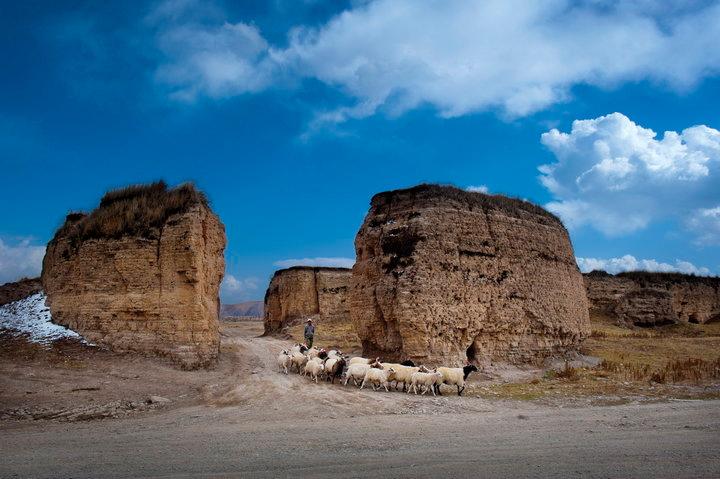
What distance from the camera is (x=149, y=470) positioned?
550cm

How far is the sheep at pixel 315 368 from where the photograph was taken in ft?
42.4

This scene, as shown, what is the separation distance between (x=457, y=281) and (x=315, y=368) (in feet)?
15.2

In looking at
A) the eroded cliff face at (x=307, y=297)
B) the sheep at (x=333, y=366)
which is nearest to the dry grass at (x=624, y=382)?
the sheep at (x=333, y=366)

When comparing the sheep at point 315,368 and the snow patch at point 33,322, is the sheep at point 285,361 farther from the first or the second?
the snow patch at point 33,322

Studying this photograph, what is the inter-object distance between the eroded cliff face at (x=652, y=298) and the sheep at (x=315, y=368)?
96.2 feet

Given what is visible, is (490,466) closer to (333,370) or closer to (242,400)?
(242,400)

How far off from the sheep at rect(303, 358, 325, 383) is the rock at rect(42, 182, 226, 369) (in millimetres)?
3304

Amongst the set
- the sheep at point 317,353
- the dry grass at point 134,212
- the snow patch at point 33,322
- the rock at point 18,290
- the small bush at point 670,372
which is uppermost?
the dry grass at point 134,212

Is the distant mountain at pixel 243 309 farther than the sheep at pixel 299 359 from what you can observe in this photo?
Yes

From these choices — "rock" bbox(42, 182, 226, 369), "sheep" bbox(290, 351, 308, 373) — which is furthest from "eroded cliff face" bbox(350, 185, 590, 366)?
"rock" bbox(42, 182, 226, 369)

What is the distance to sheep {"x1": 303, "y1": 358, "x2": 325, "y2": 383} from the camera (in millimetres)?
12938

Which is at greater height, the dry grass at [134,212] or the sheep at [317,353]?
the dry grass at [134,212]

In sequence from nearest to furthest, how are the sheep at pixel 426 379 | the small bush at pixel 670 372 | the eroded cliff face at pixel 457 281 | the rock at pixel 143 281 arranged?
the sheep at pixel 426 379 → the eroded cliff face at pixel 457 281 → the small bush at pixel 670 372 → the rock at pixel 143 281

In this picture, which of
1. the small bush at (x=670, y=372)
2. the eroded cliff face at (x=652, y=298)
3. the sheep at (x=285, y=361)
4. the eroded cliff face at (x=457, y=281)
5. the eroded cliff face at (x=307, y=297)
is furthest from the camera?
the eroded cliff face at (x=652, y=298)
